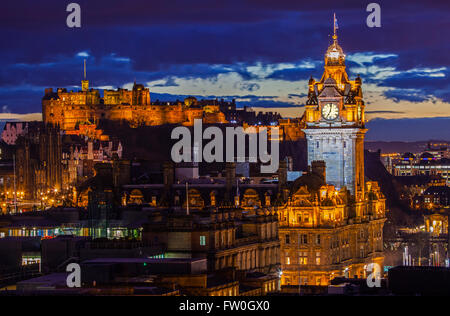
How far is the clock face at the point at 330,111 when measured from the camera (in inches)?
6845

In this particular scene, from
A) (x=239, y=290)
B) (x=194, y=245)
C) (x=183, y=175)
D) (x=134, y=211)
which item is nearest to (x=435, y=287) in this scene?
(x=239, y=290)

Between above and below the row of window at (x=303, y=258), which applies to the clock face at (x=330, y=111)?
above

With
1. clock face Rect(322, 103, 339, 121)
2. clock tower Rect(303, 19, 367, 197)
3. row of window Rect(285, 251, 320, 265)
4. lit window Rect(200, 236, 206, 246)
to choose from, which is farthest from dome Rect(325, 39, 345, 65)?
lit window Rect(200, 236, 206, 246)

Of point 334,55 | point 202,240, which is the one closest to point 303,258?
point 334,55

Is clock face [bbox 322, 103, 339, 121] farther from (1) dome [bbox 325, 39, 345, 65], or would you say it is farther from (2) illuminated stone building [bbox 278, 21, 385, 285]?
(1) dome [bbox 325, 39, 345, 65]

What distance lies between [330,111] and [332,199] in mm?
15941

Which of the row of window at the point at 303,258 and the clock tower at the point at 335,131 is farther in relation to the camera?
the clock tower at the point at 335,131

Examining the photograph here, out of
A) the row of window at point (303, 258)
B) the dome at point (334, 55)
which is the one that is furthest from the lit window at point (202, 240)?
the dome at point (334, 55)

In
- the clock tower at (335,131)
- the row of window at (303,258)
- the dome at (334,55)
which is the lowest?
the row of window at (303,258)

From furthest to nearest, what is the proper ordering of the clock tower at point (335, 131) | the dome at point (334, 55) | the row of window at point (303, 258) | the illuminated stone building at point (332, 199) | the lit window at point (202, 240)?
the dome at point (334, 55)
the clock tower at point (335, 131)
the illuminated stone building at point (332, 199)
the row of window at point (303, 258)
the lit window at point (202, 240)

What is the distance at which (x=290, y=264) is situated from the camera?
156500 mm

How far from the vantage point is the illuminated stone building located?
15712 centimetres

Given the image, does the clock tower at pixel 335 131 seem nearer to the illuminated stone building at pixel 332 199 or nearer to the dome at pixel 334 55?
the illuminated stone building at pixel 332 199

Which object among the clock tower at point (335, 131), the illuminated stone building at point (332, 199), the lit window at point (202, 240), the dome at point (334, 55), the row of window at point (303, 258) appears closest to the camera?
the lit window at point (202, 240)
